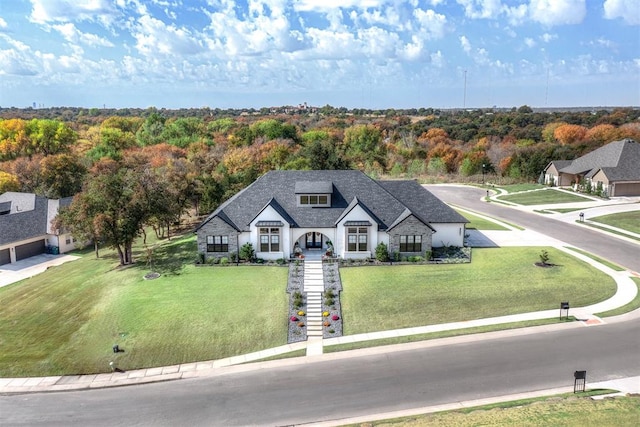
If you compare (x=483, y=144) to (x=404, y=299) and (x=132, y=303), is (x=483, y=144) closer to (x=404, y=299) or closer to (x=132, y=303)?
(x=404, y=299)

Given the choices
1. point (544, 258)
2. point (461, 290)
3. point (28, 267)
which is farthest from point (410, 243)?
point (28, 267)

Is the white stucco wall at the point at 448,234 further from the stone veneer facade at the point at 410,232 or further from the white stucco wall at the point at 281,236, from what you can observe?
the white stucco wall at the point at 281,236

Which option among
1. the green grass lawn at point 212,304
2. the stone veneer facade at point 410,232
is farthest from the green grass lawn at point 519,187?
the stone veneer facade at point 410,232

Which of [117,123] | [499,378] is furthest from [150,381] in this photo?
[117,123]

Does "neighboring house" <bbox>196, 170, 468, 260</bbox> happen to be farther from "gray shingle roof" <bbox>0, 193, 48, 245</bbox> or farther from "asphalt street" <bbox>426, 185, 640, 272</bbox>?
"gray shingle roof" <bbox>0, 193, 48, 245</bbox>

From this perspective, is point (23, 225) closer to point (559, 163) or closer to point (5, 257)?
point (5, 257)

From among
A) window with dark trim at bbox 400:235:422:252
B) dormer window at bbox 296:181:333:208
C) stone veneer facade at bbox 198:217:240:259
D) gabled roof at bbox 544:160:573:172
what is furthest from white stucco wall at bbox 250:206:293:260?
gabled roof at bbox 544:160:573:172
